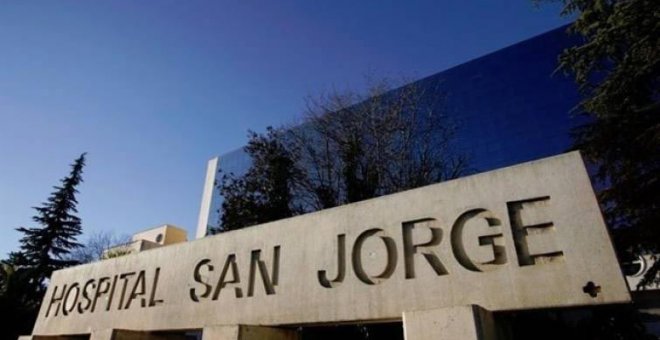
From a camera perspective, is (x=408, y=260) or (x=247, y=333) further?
(x=247, y=333)

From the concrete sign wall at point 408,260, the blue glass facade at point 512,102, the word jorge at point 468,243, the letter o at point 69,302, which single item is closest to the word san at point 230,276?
the concrete sign wall at point 408,260

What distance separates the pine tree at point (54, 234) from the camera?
73.4 feet

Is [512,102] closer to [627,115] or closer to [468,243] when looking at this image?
[627,115]

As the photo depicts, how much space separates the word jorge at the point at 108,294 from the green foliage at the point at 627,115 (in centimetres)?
809

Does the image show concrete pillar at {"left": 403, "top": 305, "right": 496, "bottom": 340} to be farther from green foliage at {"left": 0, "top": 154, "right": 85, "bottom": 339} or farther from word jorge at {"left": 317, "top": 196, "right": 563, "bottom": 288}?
green foliage at {"left": 0, "top": 154, "right": 85, "bottom": 339}

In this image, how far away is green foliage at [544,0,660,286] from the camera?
7289mm

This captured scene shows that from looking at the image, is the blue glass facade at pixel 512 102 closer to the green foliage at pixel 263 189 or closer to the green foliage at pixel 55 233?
the green foliage at pixel 263 189

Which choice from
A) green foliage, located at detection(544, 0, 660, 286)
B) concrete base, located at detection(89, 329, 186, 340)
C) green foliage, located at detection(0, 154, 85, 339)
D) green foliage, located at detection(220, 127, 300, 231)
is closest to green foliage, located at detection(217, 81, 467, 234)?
green foliage, located at detection(220, 127, 300, 231)

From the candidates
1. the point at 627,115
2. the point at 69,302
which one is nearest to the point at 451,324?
the point at 69,302

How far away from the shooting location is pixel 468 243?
329cm

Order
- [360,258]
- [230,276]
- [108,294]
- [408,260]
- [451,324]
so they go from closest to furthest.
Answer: [451,324] → [408,260] → [360,258] → [230,276] → [108,294]

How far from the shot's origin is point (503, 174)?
3.38 m

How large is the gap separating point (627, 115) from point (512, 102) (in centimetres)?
1335

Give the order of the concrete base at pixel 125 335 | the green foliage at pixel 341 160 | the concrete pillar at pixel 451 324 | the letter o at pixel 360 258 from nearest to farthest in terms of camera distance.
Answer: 1. the concrete pillar at pixel 451 324
2. the letter o at pixel 360 258
3. the concrete base at pixel 125 335
4. the green foliage at pixel 341 160
